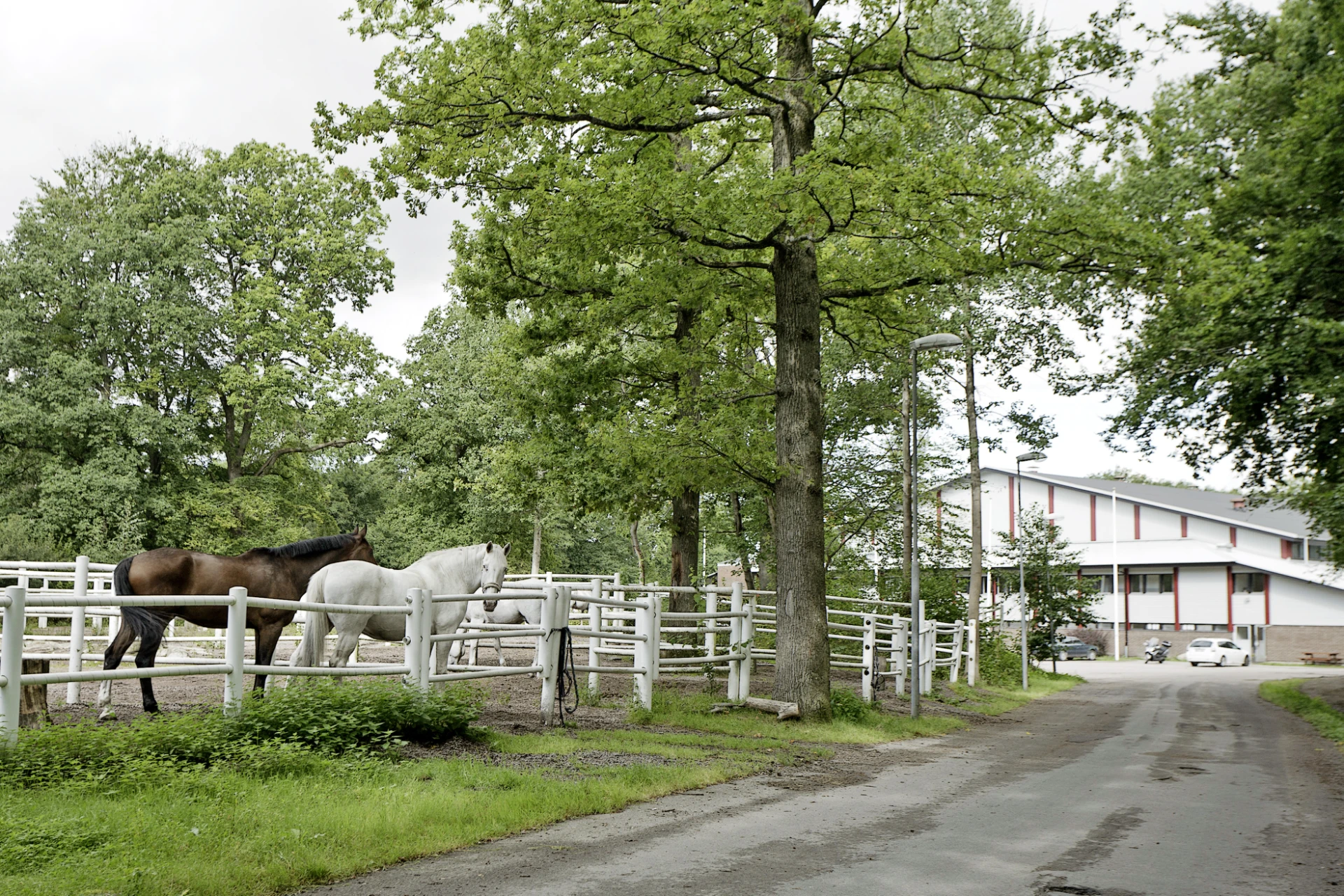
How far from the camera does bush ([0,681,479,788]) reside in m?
6.81

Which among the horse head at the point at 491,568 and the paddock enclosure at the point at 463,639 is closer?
the paddock enclosure at the point at 463,639

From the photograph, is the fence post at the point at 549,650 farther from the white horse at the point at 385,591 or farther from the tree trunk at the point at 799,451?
the tree trunk at the point at 799,451

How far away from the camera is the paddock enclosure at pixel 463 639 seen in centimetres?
731

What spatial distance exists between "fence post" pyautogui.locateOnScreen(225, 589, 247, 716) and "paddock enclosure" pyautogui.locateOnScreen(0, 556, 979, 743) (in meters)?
0.01

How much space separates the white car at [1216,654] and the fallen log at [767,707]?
4650 cm

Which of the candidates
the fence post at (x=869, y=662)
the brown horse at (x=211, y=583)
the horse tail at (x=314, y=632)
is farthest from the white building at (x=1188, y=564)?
the horse tail at (x=314, y=632)

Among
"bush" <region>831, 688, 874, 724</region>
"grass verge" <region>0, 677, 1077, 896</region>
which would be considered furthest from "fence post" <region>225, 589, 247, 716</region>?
"bush" <region>831, 688, 874, 724</region>

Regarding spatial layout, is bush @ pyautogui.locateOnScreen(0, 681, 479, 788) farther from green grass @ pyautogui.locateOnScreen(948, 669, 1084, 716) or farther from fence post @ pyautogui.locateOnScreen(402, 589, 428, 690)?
green grass @ pyautogui.locateOnScreen(948, 669, 1084, 716)

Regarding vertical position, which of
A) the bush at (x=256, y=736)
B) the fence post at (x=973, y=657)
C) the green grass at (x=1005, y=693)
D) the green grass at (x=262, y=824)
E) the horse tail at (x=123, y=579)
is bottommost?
the green grass at (x=1005, y=693)

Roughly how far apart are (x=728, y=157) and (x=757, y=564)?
59.4ft

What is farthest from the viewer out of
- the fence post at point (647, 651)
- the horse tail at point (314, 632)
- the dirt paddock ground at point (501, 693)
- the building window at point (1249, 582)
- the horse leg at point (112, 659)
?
the building window at point (1249, 582)

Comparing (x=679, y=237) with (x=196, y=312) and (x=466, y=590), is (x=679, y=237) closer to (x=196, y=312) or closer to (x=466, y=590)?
(x=466, y=590)

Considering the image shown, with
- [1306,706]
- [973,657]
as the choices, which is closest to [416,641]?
[973,657]

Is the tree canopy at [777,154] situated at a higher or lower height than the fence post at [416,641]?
higher
